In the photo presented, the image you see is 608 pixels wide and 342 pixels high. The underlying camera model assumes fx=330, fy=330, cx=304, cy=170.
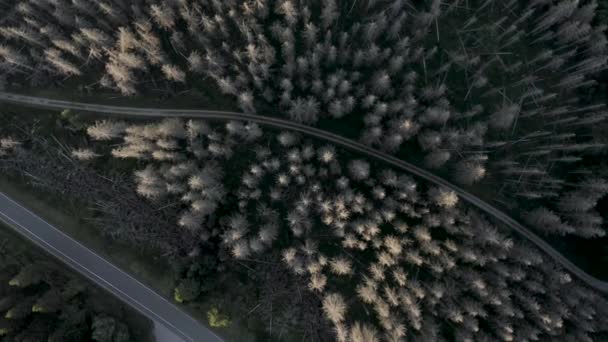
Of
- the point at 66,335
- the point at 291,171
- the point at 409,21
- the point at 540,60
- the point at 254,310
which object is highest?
the point at 409,21

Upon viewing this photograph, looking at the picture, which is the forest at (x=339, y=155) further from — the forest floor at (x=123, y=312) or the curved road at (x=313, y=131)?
the forest floor at (x=123, y=312)

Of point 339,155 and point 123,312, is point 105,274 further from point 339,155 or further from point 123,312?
point 339,155

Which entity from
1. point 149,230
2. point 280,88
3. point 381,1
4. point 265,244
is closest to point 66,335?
point 149,230

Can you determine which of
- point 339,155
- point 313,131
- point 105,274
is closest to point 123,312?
point 105,274

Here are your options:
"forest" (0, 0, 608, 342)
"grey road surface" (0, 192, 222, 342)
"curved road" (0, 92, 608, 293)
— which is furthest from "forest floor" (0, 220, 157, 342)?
"curved road" (0, 92, 608, 293)

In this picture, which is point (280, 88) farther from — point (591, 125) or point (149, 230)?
point (591, 125)

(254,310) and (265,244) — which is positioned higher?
(265,244)

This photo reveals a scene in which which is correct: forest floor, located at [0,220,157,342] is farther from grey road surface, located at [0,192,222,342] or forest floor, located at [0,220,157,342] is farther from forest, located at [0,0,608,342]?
forest, located at [0,0,608,342]
